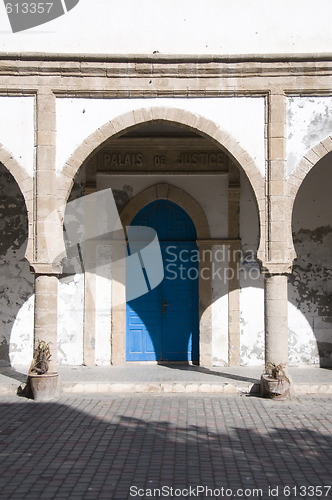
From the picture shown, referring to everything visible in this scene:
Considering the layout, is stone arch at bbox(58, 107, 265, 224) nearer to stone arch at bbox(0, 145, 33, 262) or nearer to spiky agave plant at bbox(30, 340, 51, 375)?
stone arch at bbox(0, 145, 33, 262)

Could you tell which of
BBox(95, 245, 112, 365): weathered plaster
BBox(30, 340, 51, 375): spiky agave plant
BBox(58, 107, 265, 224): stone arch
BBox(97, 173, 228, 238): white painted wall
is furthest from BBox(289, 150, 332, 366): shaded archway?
BBox(30, 340, 51, 375): spiky agave plant

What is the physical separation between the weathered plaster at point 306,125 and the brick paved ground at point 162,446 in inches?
140

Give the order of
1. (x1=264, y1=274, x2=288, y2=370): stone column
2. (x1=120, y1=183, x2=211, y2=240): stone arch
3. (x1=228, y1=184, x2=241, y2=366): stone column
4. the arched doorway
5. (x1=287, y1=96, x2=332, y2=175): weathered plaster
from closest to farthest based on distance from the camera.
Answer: (x1=264, y1=274, x2=288, y2=370): stone column → (x1=287, y1=96, x2=332, y2=175): weathered plaster → (x1=228, y1=184, x2=241, y2=366): stone column → (x1=120, y1=183, x2=211, y2=240): stone arch → the arched doorway

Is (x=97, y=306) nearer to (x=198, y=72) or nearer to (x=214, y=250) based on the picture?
(x=214, y=250)

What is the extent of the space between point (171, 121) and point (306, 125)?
1976 millimetres

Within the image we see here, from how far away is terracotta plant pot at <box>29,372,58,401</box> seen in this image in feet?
30.3

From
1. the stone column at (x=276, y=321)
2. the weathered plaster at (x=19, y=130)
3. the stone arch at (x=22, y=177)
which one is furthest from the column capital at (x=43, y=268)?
the stone column at (x=276, y=321)

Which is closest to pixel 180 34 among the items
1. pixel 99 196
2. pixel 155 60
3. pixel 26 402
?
pixel 155 60

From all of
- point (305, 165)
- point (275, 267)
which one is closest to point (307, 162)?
point (305, 165)

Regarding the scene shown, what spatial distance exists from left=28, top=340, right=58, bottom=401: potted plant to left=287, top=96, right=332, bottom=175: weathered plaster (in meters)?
4.40

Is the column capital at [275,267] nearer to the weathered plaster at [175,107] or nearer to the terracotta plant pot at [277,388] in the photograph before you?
the weathered plaster at [175,107]

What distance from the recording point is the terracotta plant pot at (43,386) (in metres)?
9.23

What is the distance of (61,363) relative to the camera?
11.9 metres

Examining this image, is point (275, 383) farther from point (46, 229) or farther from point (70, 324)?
point (70, 324)
